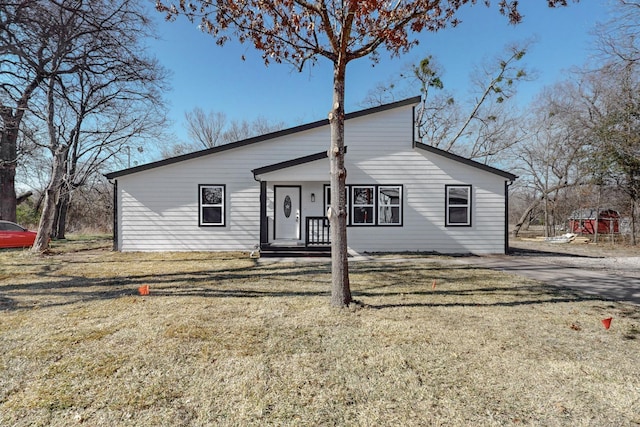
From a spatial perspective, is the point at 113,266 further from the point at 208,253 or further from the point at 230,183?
the point at 230,183

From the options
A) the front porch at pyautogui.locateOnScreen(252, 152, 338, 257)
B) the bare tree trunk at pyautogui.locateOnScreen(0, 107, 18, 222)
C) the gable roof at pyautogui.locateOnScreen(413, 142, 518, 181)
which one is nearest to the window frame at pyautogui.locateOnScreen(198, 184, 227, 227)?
the front porch at pyautogui.locateOnScreen(252, 152, 338, 257)

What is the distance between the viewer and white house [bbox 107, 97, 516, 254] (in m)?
10.7

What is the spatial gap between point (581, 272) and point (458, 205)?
3.97 m

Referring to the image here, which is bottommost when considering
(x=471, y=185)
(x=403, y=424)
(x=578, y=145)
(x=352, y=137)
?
(x=403, y=424)

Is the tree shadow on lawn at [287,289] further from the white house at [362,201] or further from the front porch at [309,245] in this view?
the white house at [362,201]

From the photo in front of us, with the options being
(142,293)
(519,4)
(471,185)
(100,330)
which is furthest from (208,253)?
(519,4)

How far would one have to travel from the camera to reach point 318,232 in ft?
33.7

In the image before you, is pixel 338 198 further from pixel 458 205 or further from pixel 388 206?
pixel 458 205

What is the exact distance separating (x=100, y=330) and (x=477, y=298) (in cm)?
526

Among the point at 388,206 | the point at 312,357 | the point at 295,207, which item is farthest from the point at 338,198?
the point at 295,207

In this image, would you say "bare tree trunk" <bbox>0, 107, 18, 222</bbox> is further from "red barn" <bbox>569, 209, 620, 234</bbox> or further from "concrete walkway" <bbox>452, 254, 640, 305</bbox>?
"red barn" <bbox>569, 209, 620, 234</bbox>

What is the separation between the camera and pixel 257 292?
211 inches

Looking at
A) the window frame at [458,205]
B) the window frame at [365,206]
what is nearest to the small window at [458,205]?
the window frame at [458,205]

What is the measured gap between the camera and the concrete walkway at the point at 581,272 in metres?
5.72
